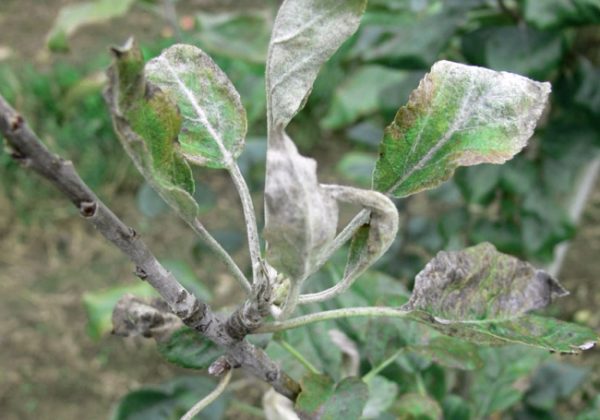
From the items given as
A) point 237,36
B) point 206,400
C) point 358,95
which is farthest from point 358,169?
point 206,400

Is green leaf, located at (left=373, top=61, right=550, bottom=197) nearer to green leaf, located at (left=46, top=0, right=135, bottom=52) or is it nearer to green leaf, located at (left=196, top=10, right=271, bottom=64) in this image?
green leaf, located at (left=196, top=10, right=271, bottom=64)

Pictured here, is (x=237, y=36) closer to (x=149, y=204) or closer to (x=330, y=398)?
(x=149, y=204)

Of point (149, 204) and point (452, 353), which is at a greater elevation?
point (452, 353)

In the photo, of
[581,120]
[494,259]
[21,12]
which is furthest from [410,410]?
[21,12]

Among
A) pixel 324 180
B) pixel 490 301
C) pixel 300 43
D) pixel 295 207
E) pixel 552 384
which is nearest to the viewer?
pixel 295 207

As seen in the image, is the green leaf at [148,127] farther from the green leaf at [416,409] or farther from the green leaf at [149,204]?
the green leaf at [149,204]

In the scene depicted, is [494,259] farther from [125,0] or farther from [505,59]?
[125,0]

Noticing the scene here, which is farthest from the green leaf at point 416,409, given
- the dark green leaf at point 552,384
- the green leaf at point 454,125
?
the dark green leaf at point 552,384
